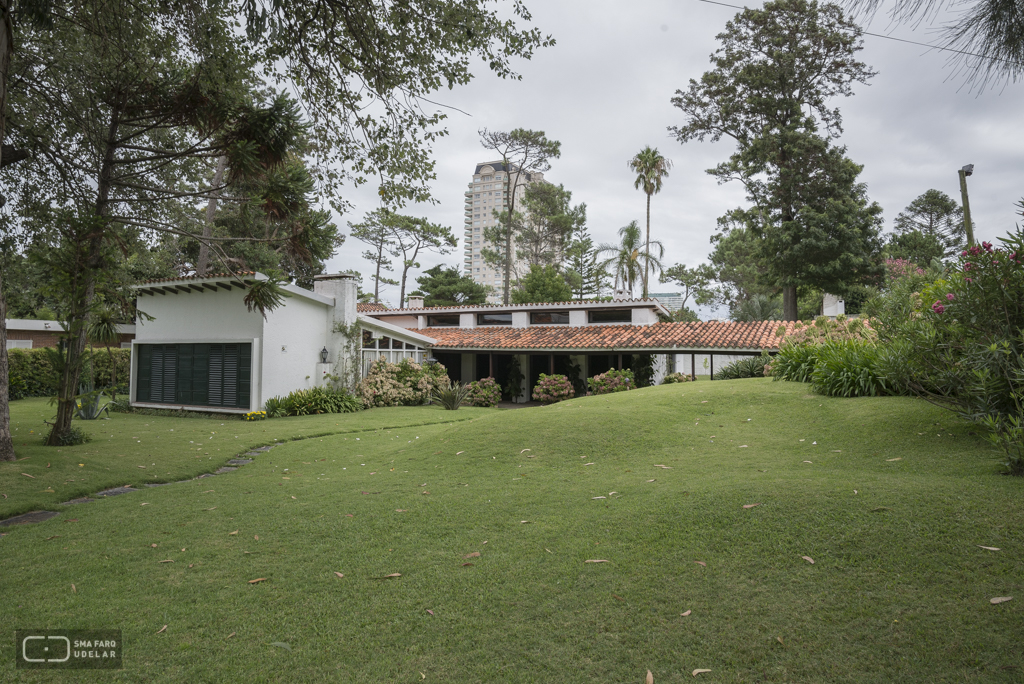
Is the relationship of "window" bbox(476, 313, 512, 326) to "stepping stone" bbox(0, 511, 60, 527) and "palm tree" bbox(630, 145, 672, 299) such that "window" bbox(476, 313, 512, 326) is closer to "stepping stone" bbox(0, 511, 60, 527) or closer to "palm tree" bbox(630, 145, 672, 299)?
"palm tree" bbox(630, 145, 672, 299)

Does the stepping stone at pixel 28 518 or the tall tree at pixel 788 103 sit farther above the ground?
the tall tree at pixel 788 103

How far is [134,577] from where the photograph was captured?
411 centimetres

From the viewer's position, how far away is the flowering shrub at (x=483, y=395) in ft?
65.6

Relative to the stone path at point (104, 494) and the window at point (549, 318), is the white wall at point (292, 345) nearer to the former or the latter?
the stone path at point (104, 494)

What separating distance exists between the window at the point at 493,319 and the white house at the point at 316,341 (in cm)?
102

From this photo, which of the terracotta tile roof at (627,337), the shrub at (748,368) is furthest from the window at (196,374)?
the shrub at (748,368)

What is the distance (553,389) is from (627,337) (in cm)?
361

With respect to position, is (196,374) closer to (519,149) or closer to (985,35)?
(985,35)

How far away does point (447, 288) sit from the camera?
126 ft

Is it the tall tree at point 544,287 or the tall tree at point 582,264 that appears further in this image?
the tall tree at point 582,264

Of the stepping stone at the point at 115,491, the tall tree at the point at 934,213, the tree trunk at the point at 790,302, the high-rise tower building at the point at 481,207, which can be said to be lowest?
the stepping stone at the point at 115,491

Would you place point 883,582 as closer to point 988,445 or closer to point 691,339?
point 988,445

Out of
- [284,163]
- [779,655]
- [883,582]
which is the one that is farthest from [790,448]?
[284,163]

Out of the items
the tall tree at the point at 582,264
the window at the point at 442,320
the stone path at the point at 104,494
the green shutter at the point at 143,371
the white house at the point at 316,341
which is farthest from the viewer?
the tall tree at the point at 582,264
